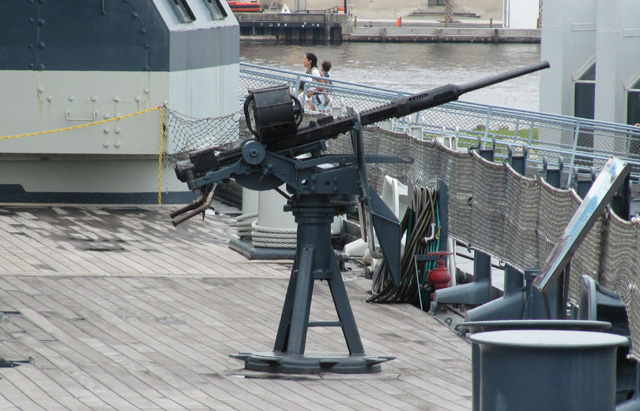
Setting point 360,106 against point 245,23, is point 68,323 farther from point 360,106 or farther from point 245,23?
point 245,23

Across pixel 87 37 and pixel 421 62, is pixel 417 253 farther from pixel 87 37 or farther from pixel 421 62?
pixel 421 62

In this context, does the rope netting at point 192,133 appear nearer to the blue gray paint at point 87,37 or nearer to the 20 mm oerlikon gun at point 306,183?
the blue gray paint at point 87,37

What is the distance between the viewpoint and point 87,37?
41.4 ft

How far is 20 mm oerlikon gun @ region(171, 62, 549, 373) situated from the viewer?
6520 millimetres

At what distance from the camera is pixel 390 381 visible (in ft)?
21.7

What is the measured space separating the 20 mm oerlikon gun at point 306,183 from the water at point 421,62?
34171mm

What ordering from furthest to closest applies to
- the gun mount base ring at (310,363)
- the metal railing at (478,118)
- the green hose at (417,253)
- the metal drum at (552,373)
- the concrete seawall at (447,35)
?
the concrete seawall at (447,35), the metal railing at (478,118), the green hose at (417,253), the gun mount base ring at (310,363), the metal drum at (552,373)

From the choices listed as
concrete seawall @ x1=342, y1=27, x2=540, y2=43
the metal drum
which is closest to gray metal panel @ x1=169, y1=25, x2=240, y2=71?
the metal drum

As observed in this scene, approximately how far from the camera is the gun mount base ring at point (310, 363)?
21.8 ft

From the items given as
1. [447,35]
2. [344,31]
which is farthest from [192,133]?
[344,31]

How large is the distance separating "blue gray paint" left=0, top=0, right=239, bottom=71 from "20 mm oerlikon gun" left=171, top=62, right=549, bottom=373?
248 inches

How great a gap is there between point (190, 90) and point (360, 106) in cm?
678

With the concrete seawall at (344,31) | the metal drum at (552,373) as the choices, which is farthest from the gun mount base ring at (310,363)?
the concrete seawall at (344,31)

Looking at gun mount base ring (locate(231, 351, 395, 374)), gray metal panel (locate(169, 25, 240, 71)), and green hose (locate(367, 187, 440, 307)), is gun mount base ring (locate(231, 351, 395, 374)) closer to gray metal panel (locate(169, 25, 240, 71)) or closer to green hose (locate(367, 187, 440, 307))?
green hose (locate(367, 187, 440, 307))
